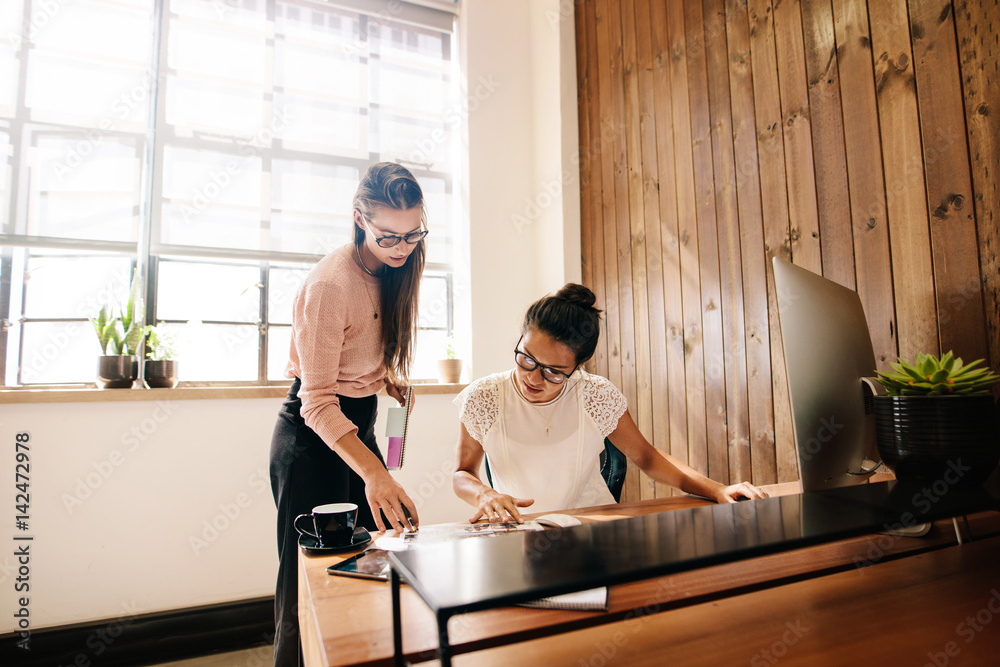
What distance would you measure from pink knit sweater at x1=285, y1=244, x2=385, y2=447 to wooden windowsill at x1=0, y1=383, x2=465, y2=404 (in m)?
1.04

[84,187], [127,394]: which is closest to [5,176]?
[84,187]

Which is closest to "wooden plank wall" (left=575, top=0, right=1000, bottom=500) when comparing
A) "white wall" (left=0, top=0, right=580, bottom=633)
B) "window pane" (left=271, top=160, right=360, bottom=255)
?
"white wall" (left=0, top=0, right=580, bottom=633)

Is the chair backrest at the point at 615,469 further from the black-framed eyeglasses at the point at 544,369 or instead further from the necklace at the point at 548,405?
the black-framed eyeglasses at the point at 544,369

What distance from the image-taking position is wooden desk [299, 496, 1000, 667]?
1.94 feet

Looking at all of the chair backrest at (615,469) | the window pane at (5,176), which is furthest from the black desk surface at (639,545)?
the window pane at (5,176)

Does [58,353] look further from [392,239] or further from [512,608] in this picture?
[512,608]

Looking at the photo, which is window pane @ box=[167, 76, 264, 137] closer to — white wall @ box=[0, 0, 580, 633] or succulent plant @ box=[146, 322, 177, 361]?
succulent plant @ box=[146, 322, 177, 361]

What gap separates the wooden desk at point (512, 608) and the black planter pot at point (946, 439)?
0.43 ft

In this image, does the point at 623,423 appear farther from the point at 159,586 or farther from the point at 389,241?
the point at 159,586

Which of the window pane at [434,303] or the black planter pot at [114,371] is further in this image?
the window pane at [434,303]

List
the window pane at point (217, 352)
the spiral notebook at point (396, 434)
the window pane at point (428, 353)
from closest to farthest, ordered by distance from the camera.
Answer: the spiral notebook at point (396, 434) < the window pane at point (217, 352) < the window pane at point (428, 353)

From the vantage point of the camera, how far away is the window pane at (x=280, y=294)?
9.28 feet

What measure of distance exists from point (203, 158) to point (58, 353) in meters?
1.16

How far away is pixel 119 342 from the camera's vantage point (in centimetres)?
235
